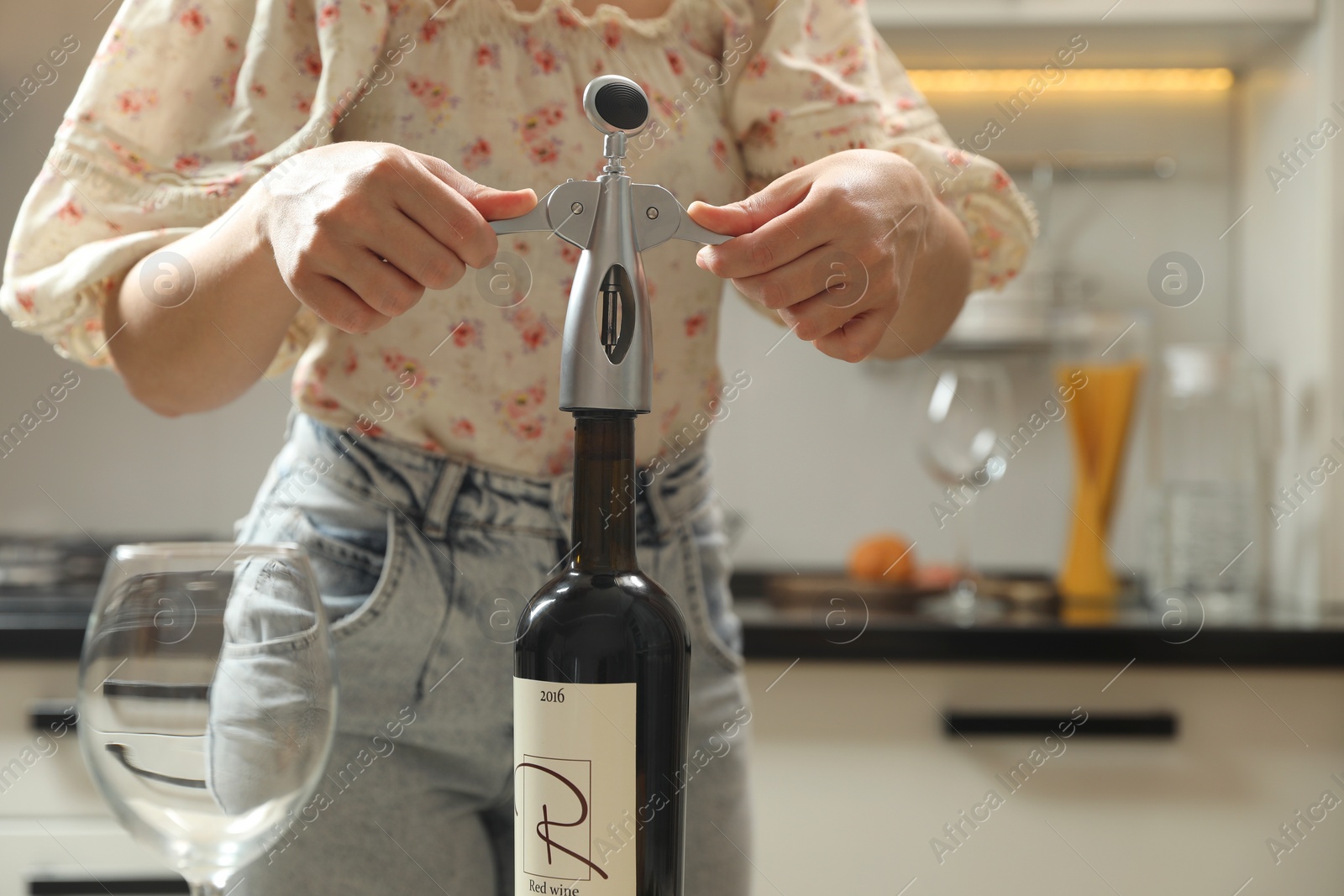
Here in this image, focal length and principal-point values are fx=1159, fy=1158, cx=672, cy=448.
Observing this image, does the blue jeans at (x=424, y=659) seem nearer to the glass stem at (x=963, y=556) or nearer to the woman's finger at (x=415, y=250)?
the woman's finger at (x=415, y=250)

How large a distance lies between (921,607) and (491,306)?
1036 mm

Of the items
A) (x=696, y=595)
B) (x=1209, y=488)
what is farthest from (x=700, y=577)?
(x=1209, y=488)

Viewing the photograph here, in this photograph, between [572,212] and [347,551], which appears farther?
[347,551]

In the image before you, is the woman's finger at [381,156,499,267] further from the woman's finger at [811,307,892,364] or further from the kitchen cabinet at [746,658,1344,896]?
the kitchen cabinet at [746,658,1344,896]

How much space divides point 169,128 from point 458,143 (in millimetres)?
139

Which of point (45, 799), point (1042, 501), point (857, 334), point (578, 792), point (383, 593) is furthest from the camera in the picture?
point (1042, 501)

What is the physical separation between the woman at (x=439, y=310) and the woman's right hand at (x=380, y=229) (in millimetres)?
93

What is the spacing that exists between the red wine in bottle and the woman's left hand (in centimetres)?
9

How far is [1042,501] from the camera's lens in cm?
176

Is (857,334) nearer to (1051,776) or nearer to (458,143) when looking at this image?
(458,143)

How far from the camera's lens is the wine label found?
13.0 inches

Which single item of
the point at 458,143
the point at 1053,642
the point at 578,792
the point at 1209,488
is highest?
the point at 1209,488

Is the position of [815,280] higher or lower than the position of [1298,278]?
lower

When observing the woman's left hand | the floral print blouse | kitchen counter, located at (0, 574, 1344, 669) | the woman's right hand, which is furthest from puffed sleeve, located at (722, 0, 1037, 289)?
kitchen counter, located at (0, 574, 1344, 669)
